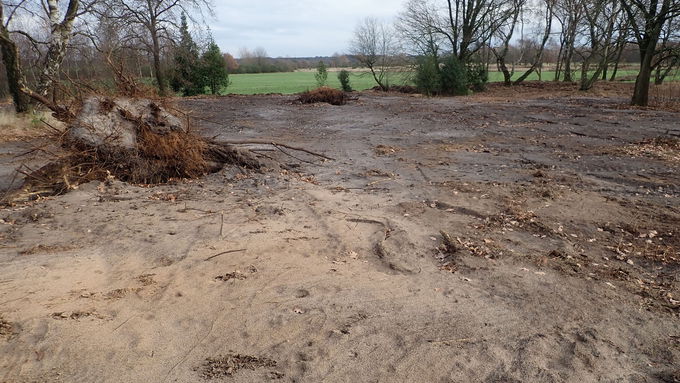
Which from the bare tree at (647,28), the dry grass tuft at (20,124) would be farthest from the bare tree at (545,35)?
the dry grass tuft at (20,124)

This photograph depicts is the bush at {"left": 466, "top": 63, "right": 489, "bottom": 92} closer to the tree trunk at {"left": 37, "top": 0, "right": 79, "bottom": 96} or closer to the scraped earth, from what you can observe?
the scraped earth

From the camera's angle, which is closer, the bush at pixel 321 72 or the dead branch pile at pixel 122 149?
the dead branch pile at pixel 122 149

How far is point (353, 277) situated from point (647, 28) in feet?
53.6

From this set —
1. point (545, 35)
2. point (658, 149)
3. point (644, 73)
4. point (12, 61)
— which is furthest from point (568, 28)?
point (12, 61)

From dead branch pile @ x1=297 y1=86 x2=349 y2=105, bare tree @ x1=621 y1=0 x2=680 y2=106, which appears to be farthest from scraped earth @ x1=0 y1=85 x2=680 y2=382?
dead branch pile @ x1=297 y1=86 x2=349 y2=105

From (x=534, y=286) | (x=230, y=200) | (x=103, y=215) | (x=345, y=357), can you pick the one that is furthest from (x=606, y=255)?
(x=103, y=215)

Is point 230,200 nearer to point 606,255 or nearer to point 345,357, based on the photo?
point 345,357

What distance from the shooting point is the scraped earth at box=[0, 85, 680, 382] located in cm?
298

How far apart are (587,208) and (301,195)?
12.3ft

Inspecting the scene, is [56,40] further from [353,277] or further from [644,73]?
[644,73]

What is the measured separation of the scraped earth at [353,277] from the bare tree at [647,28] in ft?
30.3

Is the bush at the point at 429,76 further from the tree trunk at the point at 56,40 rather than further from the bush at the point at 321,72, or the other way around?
the tree trunk at the point at 56,40

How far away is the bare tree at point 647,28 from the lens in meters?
14.6

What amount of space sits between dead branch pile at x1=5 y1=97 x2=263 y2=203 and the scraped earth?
36cm
